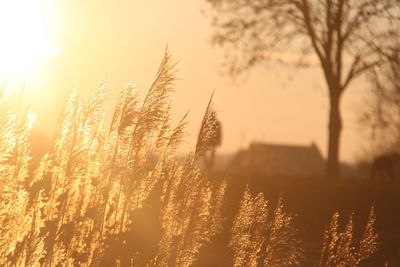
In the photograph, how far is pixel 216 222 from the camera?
9.37 m

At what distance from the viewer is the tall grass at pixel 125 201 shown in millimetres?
8062

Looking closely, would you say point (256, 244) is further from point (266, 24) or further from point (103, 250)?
point (266, 24)

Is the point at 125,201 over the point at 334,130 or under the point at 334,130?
under

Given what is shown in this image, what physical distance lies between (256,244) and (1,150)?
2.76 m

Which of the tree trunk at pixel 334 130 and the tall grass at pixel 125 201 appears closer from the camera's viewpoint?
the tall grass at pixel 125 201

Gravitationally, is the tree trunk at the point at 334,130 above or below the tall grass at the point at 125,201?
above

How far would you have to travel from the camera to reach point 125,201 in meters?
8.55

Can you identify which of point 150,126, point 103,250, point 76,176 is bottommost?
point 103,250

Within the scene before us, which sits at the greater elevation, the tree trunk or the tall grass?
the tree trunk

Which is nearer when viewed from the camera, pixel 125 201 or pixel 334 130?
pixel 125 201

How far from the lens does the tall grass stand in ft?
26.5

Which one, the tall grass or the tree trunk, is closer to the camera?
the tall grass

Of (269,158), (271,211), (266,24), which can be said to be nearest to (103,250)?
(271,211)

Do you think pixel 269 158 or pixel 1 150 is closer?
pixel 1 150
